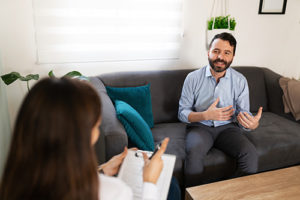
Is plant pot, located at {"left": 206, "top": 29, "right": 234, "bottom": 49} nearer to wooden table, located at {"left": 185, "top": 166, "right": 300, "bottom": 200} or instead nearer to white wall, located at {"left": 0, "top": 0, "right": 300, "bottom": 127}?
white wall, located at {"left": 0, "top": 0, "right": 300, "bottom": 127}

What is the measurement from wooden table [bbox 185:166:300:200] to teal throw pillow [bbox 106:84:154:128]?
0.82 meters

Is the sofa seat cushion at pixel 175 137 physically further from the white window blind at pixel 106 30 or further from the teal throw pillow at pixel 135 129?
the white window blind at pixel 106 30

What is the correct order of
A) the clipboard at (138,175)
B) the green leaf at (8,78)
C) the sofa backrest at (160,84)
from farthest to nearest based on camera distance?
the sofa backrest at (160,84)
the green leaf at (8,78)
the clipboard at (138,175)

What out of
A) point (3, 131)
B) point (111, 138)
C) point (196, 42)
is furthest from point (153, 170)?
point (196, 42)

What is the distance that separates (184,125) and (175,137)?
264 millimetres

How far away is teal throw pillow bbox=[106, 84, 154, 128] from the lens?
2.03 meters

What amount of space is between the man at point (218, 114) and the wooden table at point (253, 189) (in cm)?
29

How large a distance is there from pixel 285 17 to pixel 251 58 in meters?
0.58

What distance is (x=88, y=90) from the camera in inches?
26.9

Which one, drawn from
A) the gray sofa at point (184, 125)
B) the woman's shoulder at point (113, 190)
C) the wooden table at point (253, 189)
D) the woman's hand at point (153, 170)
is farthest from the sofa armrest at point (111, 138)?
the woman's shoulder at point (113, 190)

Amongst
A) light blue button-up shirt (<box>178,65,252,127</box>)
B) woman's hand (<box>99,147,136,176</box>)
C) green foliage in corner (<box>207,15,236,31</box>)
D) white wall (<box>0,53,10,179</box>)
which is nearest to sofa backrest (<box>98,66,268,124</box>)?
light blue button-up shirt (<box>178,65,252,127</box>)

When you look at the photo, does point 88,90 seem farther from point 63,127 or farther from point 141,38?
point 141,38

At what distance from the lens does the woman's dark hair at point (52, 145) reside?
62cm

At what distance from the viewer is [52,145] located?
0.62m
